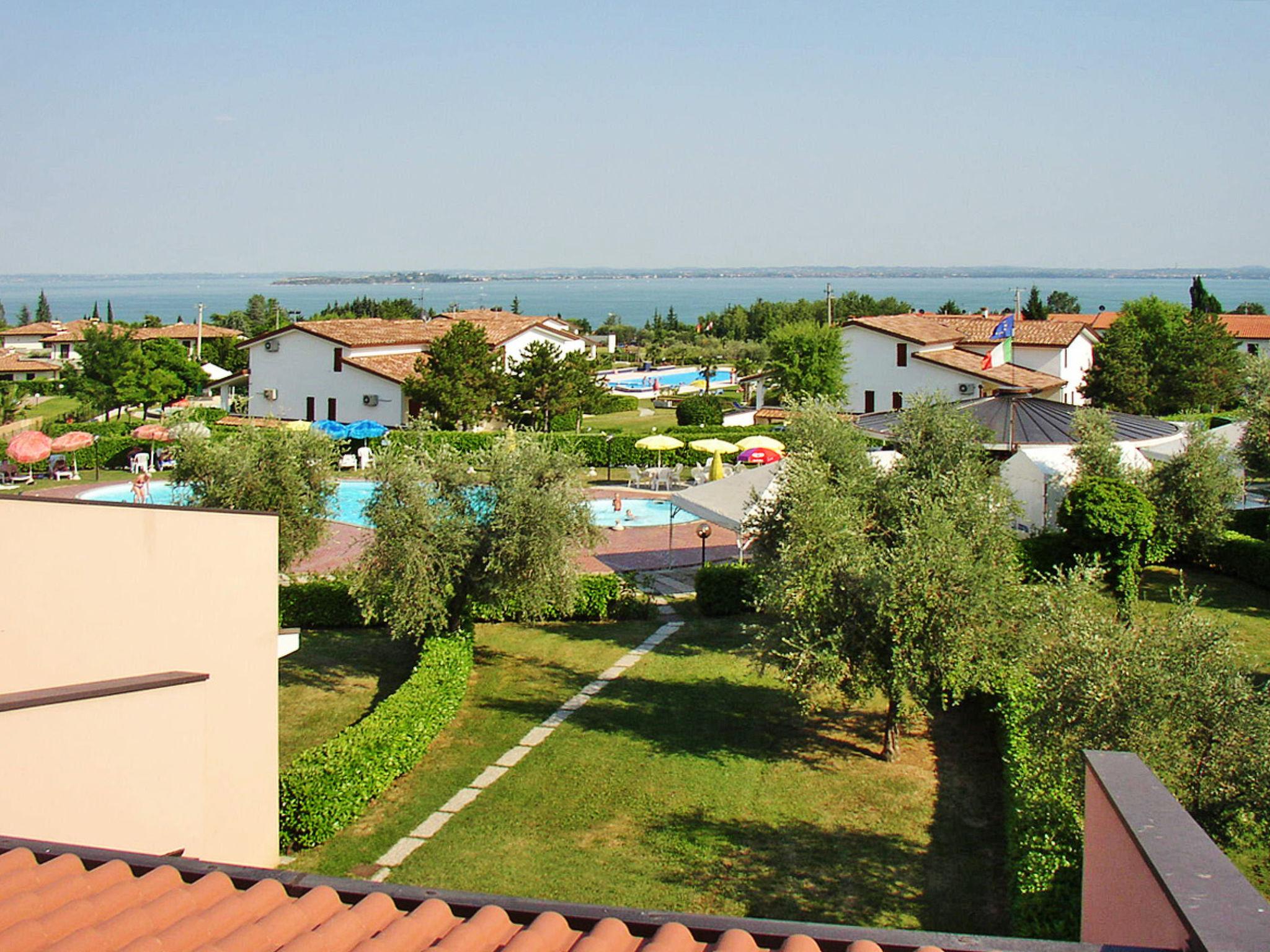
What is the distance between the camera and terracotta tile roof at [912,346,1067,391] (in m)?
49.6

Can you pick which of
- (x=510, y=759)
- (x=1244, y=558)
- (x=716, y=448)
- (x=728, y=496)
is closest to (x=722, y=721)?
(x=510, y=759)

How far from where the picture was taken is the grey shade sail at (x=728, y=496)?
69.3 ft

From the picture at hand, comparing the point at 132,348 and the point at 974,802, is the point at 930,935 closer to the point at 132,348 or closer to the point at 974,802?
the point at 974,802

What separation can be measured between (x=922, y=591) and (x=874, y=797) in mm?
2676

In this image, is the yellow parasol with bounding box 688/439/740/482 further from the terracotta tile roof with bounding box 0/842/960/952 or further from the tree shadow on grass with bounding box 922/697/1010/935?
the terracotta tile roof with bounding box 0/842/960/952

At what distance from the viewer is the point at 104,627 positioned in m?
9.84

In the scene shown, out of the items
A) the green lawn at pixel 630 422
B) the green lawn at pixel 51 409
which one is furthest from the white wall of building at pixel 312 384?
the green lawn at pixel 51 409

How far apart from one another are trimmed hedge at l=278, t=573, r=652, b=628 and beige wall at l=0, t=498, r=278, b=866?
958 centimetres

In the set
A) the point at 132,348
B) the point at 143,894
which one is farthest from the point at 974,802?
the point at 132,348

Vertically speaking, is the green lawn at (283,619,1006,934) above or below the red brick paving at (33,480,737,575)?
below

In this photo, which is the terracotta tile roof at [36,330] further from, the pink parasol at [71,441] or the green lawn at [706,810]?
the green lawn at [706,810]

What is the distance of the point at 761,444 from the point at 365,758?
72.2ft

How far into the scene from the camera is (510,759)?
48.9ft

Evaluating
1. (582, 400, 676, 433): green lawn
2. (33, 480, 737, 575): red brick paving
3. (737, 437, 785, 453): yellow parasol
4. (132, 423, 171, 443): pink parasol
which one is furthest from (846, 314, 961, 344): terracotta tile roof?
(132, 423, 171, 443): pink parasol
